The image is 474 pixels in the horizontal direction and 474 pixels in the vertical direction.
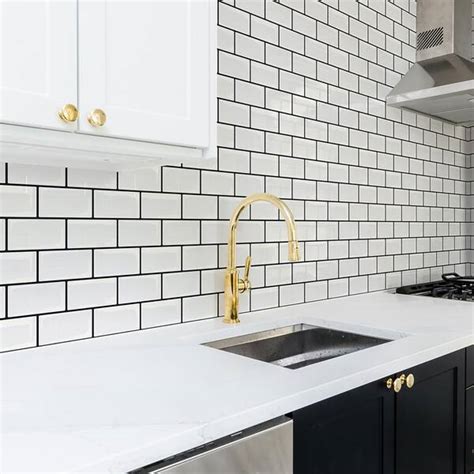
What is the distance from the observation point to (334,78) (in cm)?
236

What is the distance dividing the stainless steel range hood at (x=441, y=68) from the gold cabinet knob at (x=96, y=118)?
183 centimetres

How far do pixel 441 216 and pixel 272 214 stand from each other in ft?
4.64

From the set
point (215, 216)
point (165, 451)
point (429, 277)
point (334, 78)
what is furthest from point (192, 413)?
point (429, 277)

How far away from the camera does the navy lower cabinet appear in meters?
1.19

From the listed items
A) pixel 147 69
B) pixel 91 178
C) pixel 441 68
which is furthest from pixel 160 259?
pixel 441 68

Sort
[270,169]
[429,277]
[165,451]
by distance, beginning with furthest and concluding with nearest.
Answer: [429,277]
[270,169]
[165,451]

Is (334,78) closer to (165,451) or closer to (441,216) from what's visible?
(441,216)

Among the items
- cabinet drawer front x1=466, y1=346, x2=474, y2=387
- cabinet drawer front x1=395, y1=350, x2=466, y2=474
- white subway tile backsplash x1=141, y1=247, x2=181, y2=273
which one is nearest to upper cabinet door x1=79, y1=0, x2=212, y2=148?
white subway tile backsplash x1=141, y1=247, x2=181, y2=273

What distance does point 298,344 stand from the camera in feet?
6.25

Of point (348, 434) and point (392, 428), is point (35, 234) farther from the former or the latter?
point (392, 428)

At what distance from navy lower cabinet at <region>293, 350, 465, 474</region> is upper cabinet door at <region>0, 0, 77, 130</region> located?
2.61 feet

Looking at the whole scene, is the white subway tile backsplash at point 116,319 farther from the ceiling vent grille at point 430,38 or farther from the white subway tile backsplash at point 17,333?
the ceiling vent grille at point 430,38

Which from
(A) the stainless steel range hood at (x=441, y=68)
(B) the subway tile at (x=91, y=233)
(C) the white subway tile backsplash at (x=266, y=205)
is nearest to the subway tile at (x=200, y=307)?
(C) the white subway tile backsplash at (x=266, y=205)

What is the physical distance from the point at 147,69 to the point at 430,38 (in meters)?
2.15
